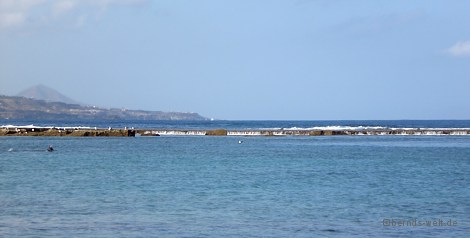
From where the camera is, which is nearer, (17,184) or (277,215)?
(277,215)

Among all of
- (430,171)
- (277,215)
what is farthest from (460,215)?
(430,171)

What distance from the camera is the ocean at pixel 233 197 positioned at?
25141mm

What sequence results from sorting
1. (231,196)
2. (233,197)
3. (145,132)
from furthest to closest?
1. (145,132)
2. (231,196)
3. (233,197)

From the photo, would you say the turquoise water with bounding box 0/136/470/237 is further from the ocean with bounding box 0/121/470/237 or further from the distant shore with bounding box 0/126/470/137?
the distant shore with bounding box 0/126/470/137

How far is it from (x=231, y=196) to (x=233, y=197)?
0.42 metres

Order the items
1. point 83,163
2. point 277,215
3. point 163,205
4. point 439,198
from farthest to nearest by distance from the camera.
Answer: point 83,163
point 439,198
point 163,205
point 277,215

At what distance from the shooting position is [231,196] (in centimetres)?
3378

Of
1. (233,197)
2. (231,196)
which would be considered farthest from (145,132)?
(233,197)

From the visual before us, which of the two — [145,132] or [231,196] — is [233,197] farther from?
[145,132]

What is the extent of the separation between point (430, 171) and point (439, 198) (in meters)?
15.8

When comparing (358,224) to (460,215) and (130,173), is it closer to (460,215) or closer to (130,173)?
(460,215)

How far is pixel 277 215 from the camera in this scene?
28.0 metres

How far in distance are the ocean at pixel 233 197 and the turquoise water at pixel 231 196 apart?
48mm

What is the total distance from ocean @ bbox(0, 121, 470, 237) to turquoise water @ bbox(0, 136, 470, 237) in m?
0.05
